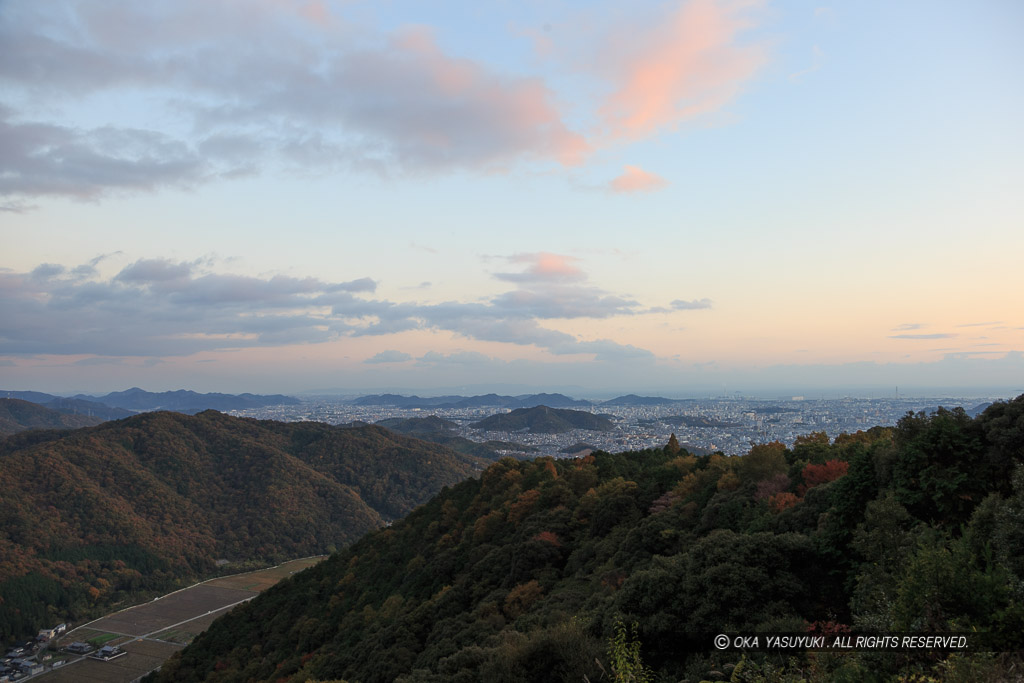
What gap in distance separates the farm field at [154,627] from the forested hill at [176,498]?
15.4ft

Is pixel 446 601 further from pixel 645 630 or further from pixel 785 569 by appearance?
pixel 785 569

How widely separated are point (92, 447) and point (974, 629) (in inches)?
4944

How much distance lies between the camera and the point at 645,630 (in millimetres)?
12453

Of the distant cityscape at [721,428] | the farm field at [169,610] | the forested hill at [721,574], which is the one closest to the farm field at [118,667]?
the farm field at [169,610]

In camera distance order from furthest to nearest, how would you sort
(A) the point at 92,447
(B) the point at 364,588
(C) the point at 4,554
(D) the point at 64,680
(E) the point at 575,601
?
(A) the point at 92,447 < (C) the point at 4,554 < (D) the point at 64,680 < (B) the point at 364,588 < (E) the point at 575,601

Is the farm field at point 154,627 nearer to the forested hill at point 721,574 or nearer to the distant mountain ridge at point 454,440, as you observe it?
the forested hill at point 721,574

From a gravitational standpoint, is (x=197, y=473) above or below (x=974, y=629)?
below

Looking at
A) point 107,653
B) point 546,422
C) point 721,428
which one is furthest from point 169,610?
point 546,422

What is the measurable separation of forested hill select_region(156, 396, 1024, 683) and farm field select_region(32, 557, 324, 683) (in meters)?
31.8

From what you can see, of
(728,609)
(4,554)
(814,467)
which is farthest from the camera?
(4,554)

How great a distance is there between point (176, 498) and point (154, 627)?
118 feet

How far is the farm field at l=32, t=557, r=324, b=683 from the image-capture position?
5456 cm

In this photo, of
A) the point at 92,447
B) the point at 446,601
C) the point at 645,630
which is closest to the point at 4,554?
the point at 92,447

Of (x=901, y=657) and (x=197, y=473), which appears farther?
(x=197, y=473)
